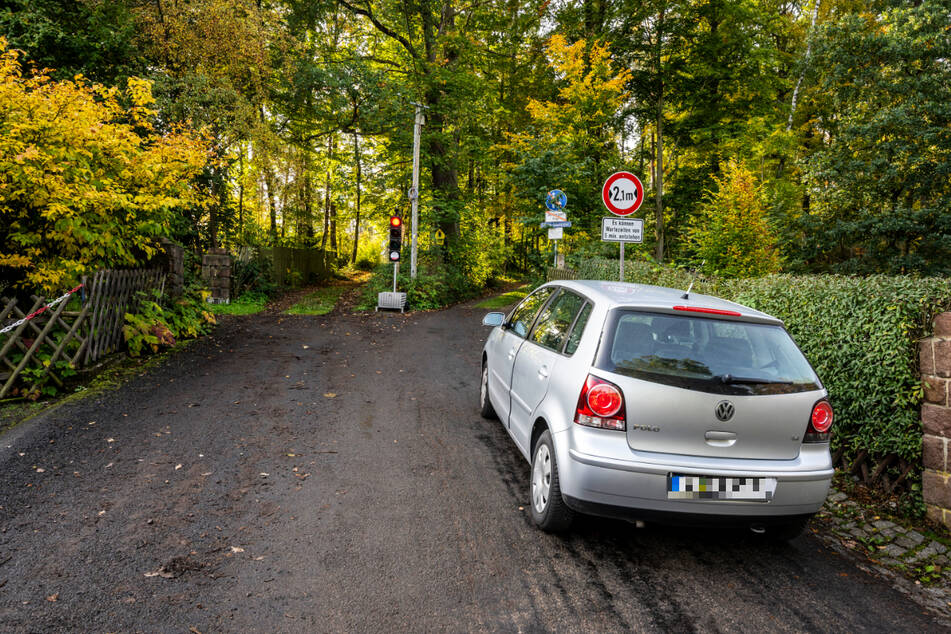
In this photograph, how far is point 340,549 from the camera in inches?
126

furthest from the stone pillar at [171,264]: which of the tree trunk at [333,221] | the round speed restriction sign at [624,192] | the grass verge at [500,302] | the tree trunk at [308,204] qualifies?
the tree trunk at [333,221]

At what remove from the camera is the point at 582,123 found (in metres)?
19.2

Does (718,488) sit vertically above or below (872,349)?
below

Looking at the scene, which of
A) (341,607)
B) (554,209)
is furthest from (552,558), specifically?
(554,209)

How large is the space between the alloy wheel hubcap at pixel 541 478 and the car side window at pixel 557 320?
0.76m

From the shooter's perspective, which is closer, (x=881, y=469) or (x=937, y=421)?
(x=937, y=421)

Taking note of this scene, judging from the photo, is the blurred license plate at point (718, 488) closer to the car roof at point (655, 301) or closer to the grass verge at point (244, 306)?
the car roof at point (655, 301)

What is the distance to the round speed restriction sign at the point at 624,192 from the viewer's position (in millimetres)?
8180

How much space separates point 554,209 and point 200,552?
13176 mm

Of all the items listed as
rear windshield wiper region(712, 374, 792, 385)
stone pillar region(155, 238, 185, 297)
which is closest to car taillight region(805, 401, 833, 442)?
rear windshield wiper region(712, 374, 792, 385)

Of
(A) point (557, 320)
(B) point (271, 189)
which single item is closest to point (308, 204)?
(B) point (271, 189)

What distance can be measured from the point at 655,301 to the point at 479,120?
69.2 ft

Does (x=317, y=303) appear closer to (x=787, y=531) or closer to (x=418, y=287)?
(x=418, y=287)

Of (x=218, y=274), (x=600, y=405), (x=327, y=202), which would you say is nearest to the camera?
(x=600, y=405)
